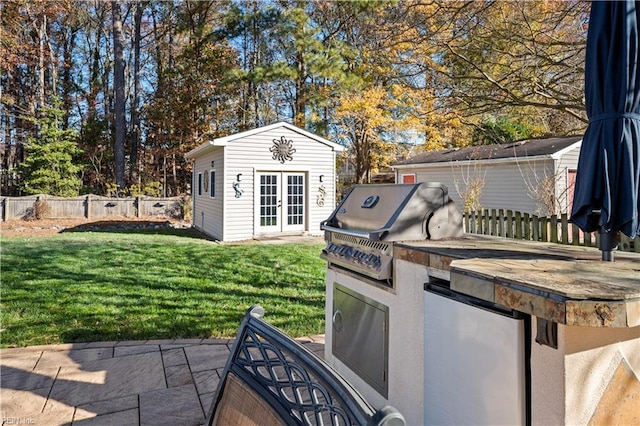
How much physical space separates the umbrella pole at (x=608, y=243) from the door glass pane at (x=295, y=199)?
35.8 feet

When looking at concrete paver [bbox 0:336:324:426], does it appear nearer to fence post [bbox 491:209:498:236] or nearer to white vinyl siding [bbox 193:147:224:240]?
fence post [bbox 491:209:498:236]

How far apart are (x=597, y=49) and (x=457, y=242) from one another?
112 centimetres

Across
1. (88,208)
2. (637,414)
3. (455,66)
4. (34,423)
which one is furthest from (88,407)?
(88,208)

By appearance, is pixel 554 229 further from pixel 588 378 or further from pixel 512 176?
pixel 512 176

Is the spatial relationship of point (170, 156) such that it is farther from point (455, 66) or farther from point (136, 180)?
point (455, 66)

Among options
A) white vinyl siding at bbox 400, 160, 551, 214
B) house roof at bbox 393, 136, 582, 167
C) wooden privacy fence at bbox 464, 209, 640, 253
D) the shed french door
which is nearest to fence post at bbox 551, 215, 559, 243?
wooden privacy fence at bbox 464, 209, 640, 253

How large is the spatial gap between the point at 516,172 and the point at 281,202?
23.7 feet

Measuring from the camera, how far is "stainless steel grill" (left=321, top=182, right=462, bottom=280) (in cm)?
239

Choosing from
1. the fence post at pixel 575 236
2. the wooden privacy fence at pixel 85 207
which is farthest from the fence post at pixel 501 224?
the wooden privacy fence at pixel 85 207

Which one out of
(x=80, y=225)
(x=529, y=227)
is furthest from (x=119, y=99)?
(x=529, y=227)

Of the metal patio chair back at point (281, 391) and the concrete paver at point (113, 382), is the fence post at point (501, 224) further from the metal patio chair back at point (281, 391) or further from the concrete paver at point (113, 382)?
the metal patio chair back at point (281, 391)

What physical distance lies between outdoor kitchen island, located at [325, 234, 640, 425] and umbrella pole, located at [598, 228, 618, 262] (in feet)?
0.15

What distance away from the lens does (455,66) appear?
5930 millimetres

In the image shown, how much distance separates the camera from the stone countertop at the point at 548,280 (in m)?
1.15
